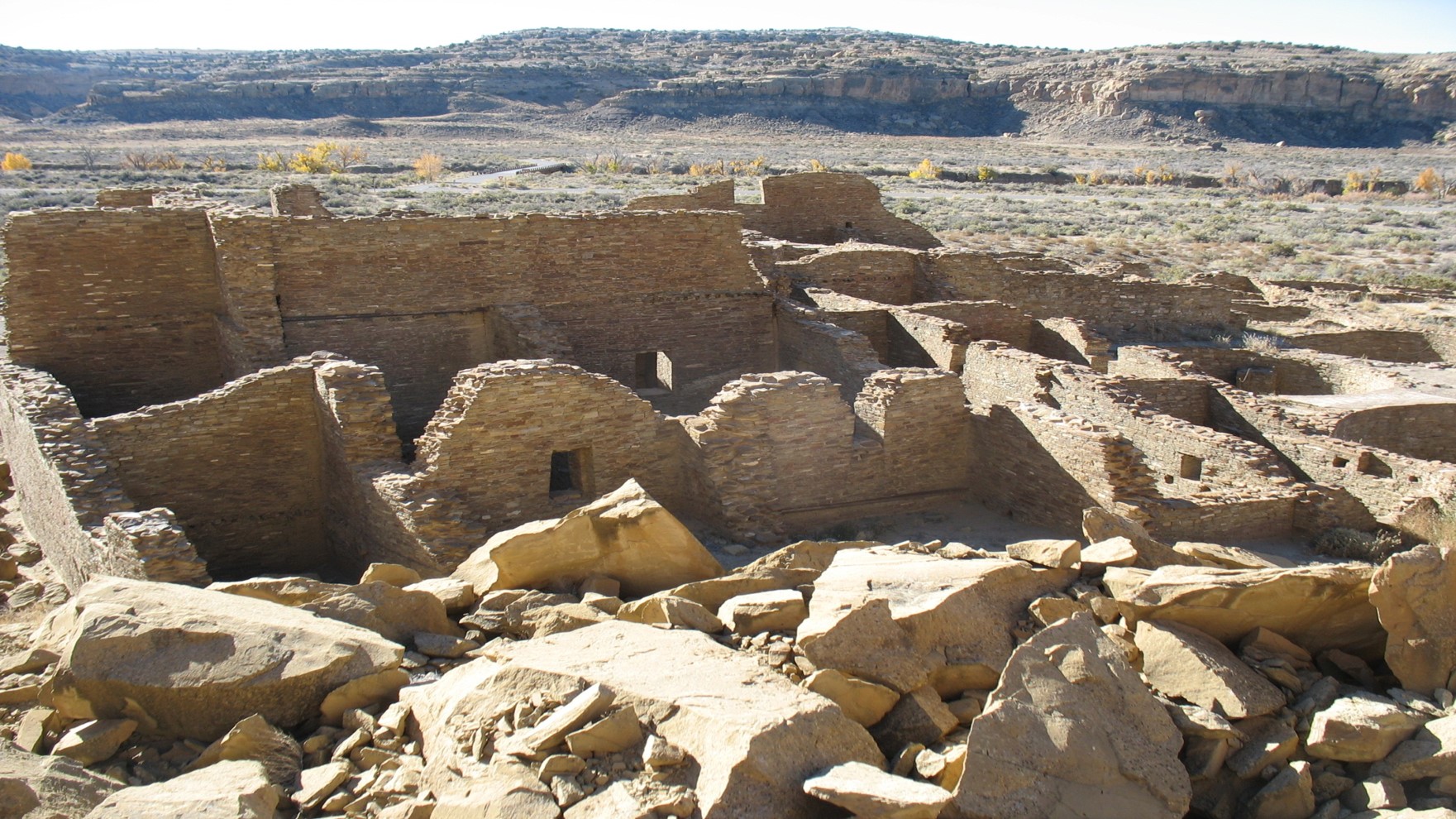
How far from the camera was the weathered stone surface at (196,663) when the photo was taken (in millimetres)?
4961

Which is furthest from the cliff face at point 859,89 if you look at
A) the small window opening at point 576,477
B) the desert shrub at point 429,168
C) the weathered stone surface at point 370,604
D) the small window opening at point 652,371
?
the weathered stone surface at point 370,604

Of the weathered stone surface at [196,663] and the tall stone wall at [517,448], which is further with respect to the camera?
the tall stone wall at [517,448]

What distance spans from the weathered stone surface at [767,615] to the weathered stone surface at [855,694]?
2.08ft

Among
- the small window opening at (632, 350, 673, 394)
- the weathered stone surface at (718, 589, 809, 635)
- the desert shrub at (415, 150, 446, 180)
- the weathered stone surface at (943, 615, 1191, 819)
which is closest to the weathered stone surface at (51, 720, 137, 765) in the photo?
the weathered stone surface at (718, 589, 809, 635)

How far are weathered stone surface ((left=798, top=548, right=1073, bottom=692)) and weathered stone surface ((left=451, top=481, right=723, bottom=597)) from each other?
1122 millimetres

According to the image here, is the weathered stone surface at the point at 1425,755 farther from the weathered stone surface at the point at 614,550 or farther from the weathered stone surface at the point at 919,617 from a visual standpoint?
the weathered stone surface at the point at 614,550

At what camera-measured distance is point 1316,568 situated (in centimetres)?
571

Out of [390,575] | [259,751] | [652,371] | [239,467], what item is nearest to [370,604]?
[390,575]

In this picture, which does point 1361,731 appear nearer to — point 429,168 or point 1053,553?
point 1053,553

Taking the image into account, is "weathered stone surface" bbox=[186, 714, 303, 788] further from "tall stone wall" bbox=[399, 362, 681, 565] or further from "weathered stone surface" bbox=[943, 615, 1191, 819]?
"tall stone wall" bbox=[399, 362, 681, 565]

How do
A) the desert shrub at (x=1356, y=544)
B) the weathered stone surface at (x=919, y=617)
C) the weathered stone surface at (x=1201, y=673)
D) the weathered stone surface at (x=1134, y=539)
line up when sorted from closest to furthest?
1. the weathered stone surface at (x=1201, y=673)
2. the weathered stone surface at (x=919, y=617)
3. the weathered stone surface at (x=1134, y=539)
4. the desert shrub at (x=1356, y=544)

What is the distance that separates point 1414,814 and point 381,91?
8812cm

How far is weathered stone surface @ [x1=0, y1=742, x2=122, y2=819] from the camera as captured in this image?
4.11 m

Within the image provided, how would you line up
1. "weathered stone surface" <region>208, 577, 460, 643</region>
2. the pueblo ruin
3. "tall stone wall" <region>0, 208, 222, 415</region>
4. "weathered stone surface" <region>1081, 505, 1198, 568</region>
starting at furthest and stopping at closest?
1. "tall stone wall" <region>0, 208, 222, 415</region>
2. "weathered stone surface" <region>1081, 505, 1198, 568</region>
3. "weathered stone surface" <region>208, 577, 460, 643</region>
4. the pueblo ruin
